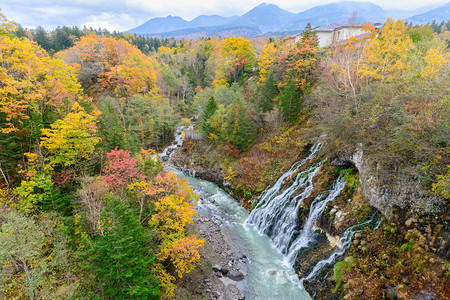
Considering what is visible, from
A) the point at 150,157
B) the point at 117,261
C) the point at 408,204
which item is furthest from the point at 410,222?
the point at 150,157

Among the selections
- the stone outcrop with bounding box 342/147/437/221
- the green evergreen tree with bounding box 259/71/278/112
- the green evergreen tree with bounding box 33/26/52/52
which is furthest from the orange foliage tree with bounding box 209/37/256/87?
the green evergreen tree with bounding box 33/26/52/52

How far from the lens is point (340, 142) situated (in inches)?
697

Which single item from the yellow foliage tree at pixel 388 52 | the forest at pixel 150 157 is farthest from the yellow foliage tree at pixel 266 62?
the yellow foliage tree at pixel 388 52

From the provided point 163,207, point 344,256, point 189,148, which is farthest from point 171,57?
point 344,256

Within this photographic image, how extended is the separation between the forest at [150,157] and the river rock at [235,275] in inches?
152

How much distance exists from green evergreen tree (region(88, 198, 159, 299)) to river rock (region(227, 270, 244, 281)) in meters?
7.39

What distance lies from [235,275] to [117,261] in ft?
33.9

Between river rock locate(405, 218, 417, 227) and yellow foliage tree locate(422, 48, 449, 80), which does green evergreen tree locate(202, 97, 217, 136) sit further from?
river rock locate(405, 218, 417, 227)

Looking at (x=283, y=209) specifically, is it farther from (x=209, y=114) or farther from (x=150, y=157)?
(x=209, y=114)

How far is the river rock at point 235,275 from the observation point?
17328 millimetres

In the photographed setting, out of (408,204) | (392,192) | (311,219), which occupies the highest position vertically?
(392,192)

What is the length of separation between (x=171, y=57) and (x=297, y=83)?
6179cm

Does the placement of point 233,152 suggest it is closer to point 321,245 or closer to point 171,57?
point 321,245

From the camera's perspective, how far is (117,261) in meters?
11.1
